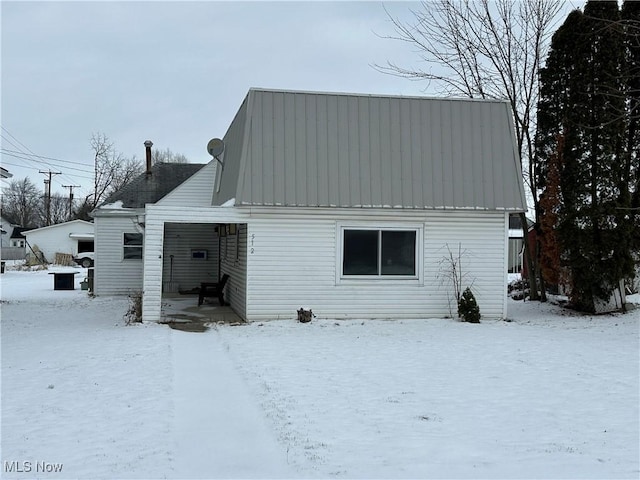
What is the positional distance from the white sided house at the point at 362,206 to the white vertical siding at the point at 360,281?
2 centimetres

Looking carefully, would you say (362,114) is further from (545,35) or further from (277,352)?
(545,35)

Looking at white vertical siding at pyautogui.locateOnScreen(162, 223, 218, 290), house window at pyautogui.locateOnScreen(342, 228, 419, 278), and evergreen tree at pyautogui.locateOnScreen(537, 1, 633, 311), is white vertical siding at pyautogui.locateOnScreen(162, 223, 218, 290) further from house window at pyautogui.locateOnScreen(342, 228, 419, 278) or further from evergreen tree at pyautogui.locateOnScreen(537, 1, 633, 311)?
evergreen tree at pyautogui.locateOnScreen(537, 1, 633, 311)

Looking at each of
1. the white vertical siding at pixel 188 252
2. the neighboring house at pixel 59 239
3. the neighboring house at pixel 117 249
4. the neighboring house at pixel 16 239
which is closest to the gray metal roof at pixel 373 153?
the white vertical siding at pixel 188 252

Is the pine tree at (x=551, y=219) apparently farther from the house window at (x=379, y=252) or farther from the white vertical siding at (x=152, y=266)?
the white vertical siding at (x=152, y=266)

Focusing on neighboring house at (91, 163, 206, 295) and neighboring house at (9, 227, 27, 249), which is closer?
neighboring house at (91, 163, 206, 295)

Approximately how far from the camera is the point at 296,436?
5.60 m

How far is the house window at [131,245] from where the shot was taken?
20656 mm

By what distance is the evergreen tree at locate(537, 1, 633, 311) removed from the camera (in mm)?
14281

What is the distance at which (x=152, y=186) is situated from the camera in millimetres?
22203

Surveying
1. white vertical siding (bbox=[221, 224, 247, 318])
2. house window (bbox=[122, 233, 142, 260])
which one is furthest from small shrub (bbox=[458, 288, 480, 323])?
house window (bbox=[122, 233, 142, 260])

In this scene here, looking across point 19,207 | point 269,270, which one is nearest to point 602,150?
point 269,270

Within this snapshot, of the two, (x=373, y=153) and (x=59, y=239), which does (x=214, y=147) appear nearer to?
(x=373, y=153)

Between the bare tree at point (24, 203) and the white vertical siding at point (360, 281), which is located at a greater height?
the bare tree at point (24, 203)

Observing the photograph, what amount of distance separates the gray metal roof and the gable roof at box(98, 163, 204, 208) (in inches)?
322
